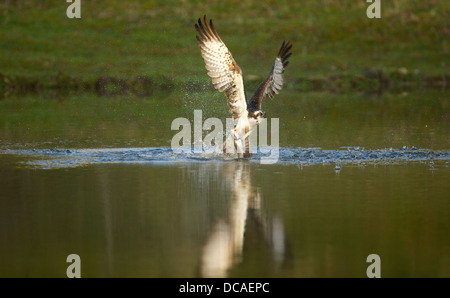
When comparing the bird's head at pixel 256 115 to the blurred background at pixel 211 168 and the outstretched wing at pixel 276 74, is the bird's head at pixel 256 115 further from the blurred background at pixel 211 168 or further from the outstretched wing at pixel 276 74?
the outstretched wing at pixel 276 74

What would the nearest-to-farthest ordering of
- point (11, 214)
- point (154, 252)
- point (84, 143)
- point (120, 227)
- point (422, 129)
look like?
point (154, 252), point (120, 227), point (11, 214), point (84, 143), point (422, 129)

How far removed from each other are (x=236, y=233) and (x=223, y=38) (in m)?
35.4

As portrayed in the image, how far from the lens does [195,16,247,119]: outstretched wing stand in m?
16.6

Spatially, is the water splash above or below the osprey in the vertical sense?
below

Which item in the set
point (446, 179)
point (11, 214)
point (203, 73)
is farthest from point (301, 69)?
point (11, 214)

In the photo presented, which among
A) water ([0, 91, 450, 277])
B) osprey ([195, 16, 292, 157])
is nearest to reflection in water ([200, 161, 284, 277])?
water ([0, 91, 450, 277])

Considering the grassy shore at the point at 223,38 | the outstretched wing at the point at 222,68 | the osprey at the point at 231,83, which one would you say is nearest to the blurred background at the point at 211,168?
the grassy shore at the point at 223,38

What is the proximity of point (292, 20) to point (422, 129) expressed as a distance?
28584 millimetres

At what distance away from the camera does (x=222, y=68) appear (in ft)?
55.0

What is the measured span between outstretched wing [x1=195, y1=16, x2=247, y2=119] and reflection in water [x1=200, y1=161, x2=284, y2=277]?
3287mm

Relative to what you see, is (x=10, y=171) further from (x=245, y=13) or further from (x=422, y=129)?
(x=245, y=13)

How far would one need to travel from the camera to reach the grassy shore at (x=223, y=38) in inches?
1533

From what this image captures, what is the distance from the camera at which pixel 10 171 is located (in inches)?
599

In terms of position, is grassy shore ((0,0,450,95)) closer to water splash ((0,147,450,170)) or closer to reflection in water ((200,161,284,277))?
water splash ((0,147,450,170))
